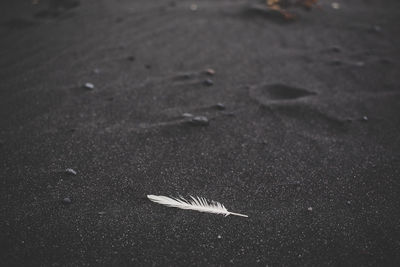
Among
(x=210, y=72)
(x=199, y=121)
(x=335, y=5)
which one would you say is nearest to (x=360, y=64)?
(x=210, y=72)

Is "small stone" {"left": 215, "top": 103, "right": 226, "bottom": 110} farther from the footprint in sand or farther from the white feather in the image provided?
the white feather

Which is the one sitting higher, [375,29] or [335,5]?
[335,5]

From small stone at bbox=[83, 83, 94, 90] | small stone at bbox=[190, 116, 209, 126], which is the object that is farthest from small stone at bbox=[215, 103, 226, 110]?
small stone at bbox=[83, 83, 94, 90]

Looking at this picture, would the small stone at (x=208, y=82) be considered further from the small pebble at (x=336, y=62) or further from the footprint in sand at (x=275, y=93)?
the small pebble at (x=336, y=62)

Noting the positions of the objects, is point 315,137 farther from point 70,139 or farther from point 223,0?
point 223,0

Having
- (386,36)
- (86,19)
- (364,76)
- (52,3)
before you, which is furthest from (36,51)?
(386,36)

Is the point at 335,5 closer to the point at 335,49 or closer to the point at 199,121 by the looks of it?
the point at 335,49
